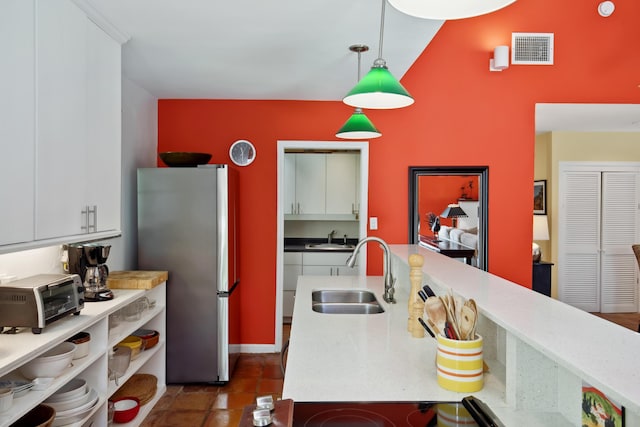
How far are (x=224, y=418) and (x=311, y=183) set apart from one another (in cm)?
324

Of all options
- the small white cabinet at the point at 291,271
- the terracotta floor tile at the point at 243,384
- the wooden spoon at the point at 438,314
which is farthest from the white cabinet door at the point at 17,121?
the small white cabinet at the point at 291,271

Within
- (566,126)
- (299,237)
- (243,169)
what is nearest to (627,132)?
(566,126)

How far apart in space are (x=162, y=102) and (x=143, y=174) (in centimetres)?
105

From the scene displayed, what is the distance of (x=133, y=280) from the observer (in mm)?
3037

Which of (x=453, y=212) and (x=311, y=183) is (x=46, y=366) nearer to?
(x=453, y=212)

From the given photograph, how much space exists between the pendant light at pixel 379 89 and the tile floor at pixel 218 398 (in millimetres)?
2192

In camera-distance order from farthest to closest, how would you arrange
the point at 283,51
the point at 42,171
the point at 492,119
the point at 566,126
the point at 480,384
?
the point at 566,126 < the point at 492,119 < the point at 283,51 < the point at 42,171 < the point at 480,384

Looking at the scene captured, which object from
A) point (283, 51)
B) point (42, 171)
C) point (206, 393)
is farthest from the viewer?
point (206, 393)

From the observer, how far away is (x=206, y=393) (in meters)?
3.56

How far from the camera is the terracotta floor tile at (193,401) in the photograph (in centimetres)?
330

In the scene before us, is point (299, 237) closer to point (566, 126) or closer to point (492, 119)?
point (492, 119)

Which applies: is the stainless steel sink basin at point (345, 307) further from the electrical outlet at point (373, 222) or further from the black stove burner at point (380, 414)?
the electrical outlet at point (373, 222)

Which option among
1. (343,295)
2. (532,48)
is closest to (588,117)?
(532,48)

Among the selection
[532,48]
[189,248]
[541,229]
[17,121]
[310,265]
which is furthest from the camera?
[310,265]
